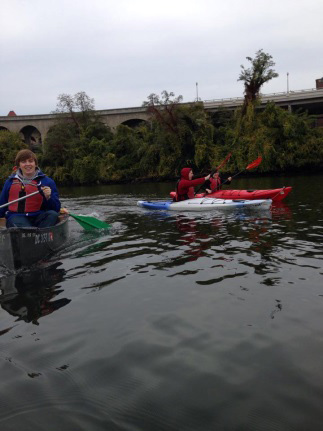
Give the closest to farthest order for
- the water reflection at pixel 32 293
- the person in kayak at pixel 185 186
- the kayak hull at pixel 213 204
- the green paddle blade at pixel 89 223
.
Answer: the water reflection at pixel 32 293 → the green paddle blade at pixel 89 223 → the kayak hull at pixel 213 204 → the person in kayak at pixel 185 186

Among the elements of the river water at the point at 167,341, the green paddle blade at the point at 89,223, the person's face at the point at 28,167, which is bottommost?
the river water at the point at 167,341

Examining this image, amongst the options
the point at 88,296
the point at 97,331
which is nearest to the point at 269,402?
the point at 97,331

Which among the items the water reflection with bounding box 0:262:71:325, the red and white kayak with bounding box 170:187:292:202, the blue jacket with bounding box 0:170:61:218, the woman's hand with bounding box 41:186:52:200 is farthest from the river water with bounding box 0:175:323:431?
the red and white kayak with bounding box 170:187:292:202

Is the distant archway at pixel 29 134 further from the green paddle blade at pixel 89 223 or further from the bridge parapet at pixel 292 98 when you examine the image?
the green paddle blade at pixel 89 223

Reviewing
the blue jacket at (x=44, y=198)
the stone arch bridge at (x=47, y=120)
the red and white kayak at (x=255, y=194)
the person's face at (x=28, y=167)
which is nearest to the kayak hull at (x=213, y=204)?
the red and white kayak at (x=255, y=194)

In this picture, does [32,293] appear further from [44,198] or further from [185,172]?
[185,172]

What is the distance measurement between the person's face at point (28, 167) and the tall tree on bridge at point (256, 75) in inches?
1077

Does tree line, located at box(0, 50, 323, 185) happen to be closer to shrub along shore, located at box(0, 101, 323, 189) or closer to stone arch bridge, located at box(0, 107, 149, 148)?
shrub along shore, located at box(0, 101, 323, 189)

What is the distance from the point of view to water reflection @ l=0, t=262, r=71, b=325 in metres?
3.86

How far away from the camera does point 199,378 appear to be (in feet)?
8.22

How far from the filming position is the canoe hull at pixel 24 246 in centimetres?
505

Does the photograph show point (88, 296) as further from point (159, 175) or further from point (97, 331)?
point (159, 175)

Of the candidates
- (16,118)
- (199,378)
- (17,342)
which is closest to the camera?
(199,378)

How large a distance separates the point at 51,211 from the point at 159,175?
27.3m
